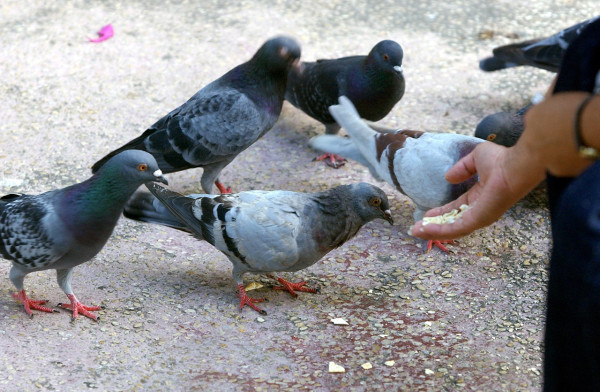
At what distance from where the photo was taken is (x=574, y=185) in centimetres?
180

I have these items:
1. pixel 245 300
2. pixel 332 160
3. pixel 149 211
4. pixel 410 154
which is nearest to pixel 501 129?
pixel 410 154

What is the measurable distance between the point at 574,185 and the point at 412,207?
345 cm

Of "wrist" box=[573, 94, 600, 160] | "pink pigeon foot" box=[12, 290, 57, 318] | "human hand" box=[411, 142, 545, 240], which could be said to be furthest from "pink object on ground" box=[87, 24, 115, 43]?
"wrist" box=[573, 94, 600, 160]

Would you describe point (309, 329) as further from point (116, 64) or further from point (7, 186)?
point (116, 64)

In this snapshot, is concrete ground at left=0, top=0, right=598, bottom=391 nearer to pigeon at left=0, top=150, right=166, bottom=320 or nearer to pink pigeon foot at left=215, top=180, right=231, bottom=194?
pink pigeon foot at left=215, top=180, right=231, bottom=194

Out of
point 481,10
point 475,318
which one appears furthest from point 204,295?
point 481,10

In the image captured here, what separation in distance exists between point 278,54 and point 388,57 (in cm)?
88

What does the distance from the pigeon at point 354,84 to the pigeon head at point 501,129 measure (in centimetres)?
81

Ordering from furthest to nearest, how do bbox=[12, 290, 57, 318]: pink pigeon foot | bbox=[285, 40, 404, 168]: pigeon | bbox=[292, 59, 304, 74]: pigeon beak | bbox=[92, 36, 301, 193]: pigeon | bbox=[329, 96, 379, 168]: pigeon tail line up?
bbox=[292, 59, 304, 74]: pigeon beak
bbox=[285, 40, 404, 168]: pigeon
bbox=[92, 36, 301, 193]: pigeon
bbox=[329, 96, 379, 168]: pigeon tail
bbox=[12, 290, 57, 318]: pink pigeon foot

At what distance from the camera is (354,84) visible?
5578 millimetres

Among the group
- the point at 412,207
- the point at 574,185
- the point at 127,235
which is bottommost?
the point at 412,207

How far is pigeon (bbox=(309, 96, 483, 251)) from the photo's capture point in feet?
14.6

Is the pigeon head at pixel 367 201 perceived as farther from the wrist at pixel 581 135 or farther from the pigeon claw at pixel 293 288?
the wrist at pixel 581 135

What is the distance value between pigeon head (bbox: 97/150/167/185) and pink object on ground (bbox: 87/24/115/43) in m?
3.81
